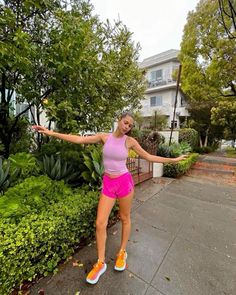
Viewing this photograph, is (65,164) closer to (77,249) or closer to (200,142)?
(77,249)

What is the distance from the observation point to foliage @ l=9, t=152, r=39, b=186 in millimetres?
2953

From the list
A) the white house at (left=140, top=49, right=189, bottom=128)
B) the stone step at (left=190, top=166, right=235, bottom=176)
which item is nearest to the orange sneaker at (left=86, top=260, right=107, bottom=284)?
the stone step at (left=190, top=166, right=235, bottom=176)

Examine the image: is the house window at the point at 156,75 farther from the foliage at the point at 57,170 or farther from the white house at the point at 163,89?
the foliage at the point at 57,170

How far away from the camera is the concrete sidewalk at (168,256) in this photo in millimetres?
1984

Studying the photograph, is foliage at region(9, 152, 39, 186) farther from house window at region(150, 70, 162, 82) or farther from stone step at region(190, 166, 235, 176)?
house window at region(150, 70, 162, 82)

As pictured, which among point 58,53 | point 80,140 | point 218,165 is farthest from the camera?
point 218,165

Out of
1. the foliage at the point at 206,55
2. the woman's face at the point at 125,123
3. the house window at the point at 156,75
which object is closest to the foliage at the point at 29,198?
the woman's face at the point at 125,123

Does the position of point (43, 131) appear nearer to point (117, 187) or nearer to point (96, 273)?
point (117, 187)

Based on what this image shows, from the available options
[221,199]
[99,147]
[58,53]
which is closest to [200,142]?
[221,199]

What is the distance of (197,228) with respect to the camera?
130 inches

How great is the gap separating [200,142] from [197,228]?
14.1 meters

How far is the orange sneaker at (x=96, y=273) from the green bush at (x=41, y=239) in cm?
47

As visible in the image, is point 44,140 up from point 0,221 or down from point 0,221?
up

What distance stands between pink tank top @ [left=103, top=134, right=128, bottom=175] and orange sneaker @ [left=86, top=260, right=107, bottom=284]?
3.85 feet
